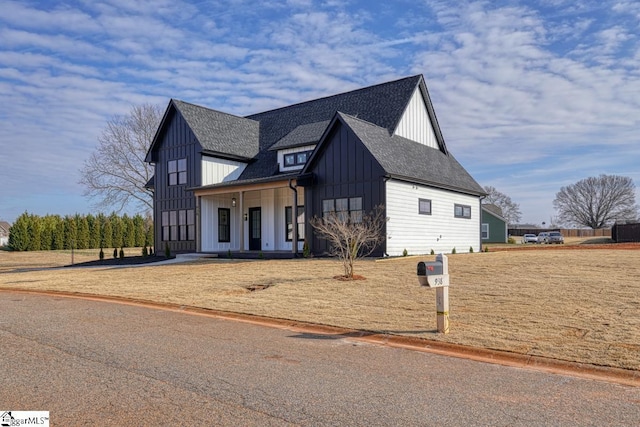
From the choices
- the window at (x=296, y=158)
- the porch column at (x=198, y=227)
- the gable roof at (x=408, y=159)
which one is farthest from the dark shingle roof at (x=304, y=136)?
the porch column at (x=198, y=227)

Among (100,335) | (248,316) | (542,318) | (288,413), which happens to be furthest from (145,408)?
(542,318)

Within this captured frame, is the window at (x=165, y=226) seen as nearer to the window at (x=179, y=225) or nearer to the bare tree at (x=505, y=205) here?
the window at (x=179, y=225)

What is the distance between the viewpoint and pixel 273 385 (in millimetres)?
5387

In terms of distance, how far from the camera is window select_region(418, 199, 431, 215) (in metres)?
22.6

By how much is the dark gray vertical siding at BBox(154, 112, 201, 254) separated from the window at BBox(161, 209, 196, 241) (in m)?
0.26

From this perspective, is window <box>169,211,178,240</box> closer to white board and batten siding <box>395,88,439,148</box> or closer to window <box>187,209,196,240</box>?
window <box>187,209,196,240</box>

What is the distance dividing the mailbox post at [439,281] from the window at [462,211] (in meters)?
18.4

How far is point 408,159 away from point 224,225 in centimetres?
1061

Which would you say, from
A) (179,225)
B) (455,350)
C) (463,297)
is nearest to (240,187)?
(179,225)

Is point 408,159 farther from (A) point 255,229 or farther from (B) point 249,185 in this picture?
(A) point 255,229

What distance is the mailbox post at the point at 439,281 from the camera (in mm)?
7715

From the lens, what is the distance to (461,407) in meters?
4.69

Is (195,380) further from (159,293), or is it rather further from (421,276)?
(159,293)

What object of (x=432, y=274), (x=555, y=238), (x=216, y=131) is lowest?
(x=555, y=238)
